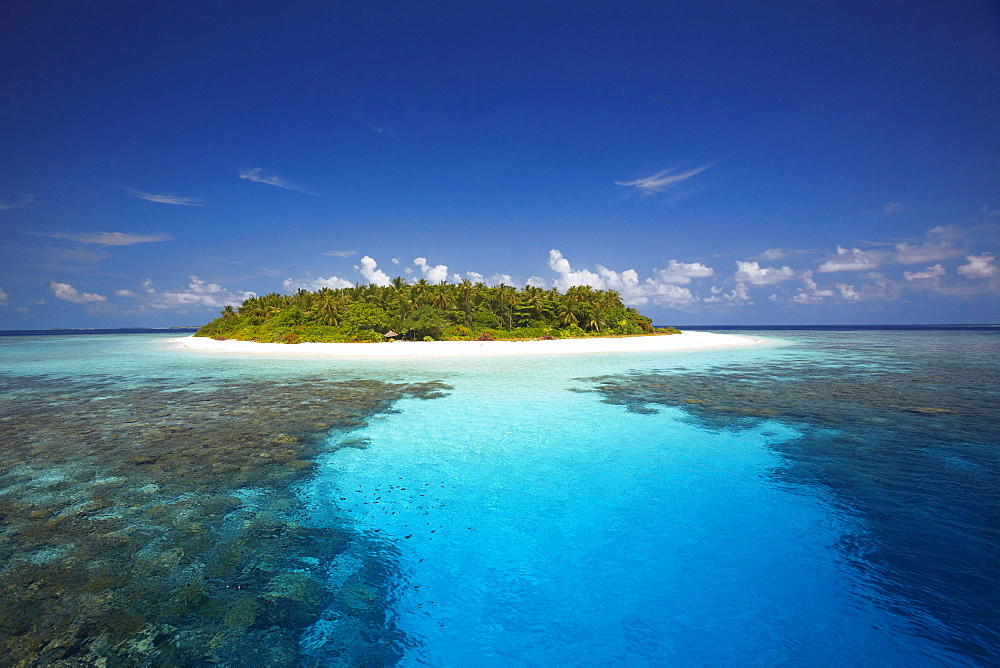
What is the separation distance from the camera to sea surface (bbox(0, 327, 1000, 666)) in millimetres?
4715

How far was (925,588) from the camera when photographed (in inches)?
215

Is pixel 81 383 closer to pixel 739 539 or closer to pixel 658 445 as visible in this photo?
pixel 658 445

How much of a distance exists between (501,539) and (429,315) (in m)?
52.3

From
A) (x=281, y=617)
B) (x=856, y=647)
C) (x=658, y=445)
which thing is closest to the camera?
(x=856, y=647)

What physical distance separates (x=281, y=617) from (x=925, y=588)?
26.3 feet

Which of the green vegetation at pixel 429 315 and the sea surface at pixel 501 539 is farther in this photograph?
the green vegetation at pixel 429 315

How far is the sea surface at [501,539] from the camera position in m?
4.71

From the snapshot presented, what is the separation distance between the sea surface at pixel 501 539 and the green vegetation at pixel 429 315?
142ft

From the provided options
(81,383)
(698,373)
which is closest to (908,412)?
(698,373)

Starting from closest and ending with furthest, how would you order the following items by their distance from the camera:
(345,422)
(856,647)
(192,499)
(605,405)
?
(856,647) < (192,499) < (345,422) < (605,405)

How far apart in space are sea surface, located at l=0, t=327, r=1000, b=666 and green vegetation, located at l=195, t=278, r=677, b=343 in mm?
43432

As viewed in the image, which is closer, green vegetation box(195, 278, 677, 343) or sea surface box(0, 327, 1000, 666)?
sea surface box(0, 327, 1000, 666)

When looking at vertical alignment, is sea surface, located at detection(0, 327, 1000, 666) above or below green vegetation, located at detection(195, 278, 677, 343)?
below

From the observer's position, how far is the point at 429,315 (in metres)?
58.1
